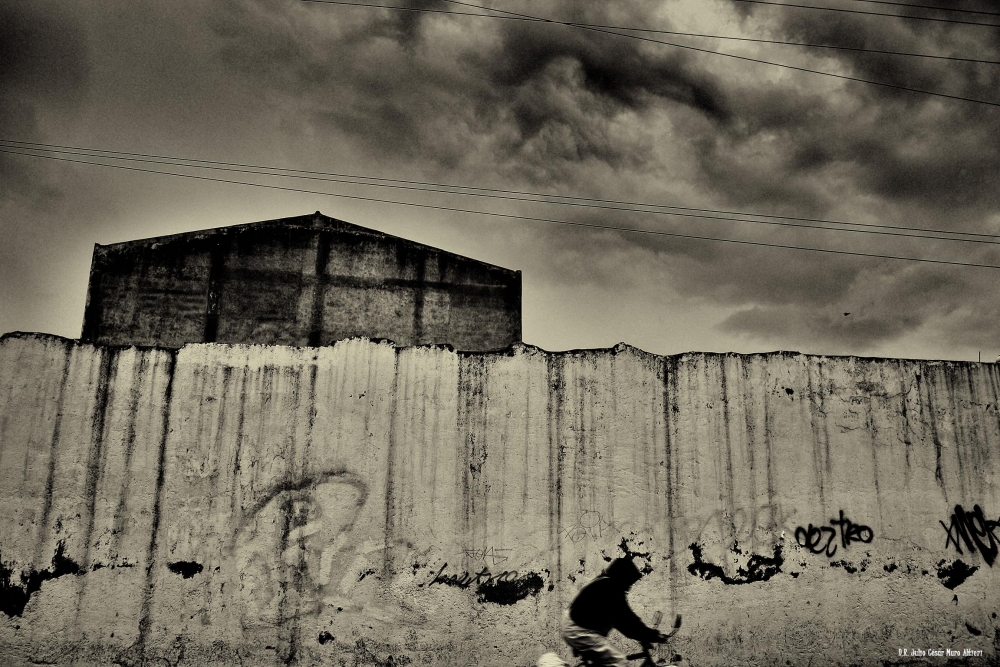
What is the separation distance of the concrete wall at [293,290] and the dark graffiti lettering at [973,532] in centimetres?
855

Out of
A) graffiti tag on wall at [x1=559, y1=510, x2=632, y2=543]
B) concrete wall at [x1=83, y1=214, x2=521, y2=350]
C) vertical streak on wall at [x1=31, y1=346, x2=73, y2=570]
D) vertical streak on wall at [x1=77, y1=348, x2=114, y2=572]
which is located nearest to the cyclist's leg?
graffiti tag on wall at [x1=559, y1=510, x2=632, y2=543]

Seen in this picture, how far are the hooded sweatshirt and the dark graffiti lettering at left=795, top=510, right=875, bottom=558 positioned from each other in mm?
3147

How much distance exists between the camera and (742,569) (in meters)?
6.67

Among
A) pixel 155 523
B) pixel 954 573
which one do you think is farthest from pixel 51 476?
pixel 954 573

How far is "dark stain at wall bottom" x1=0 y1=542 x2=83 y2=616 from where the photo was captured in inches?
241

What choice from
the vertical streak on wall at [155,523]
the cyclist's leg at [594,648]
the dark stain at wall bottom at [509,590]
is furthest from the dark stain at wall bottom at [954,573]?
the vertical streak on wall at [155,523]

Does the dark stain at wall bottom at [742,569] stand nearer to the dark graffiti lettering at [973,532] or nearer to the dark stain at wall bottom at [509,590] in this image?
the dark stain at wall bottom at [509,590]

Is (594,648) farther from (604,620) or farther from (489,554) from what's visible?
(489,554)

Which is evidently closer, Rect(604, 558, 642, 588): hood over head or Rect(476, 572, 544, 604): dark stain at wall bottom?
Rect(604, 558, 642, 588): hood over head

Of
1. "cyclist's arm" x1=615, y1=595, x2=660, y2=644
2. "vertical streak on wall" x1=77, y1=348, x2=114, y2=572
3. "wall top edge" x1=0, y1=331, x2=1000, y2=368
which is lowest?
"cyclist's arm" x1=615, y1=595, x2=660, y2=644

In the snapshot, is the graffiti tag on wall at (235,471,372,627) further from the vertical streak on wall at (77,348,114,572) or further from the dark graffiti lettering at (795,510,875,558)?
the dark graffiti lettering at (795,510,875,558)

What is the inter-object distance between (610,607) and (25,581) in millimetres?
5199

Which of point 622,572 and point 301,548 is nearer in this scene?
point 622,572

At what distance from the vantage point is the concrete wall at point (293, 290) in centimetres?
1357
